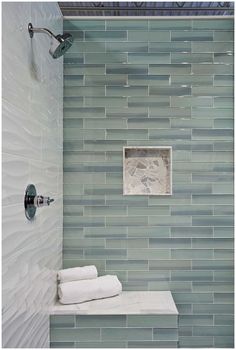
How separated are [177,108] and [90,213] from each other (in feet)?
2.87

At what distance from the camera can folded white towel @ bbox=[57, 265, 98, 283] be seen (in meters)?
2.19

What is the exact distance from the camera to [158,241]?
2361 millimetres

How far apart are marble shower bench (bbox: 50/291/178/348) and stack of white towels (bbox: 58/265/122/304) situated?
0.34 feet

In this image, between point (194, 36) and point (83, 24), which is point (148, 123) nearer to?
point (194, 36)

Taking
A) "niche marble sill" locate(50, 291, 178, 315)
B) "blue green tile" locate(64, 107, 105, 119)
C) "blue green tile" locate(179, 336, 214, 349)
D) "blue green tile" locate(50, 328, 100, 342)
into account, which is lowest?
"blue green tile" locate(179, 336, 214, 349)

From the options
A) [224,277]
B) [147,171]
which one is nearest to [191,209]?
[147,171]

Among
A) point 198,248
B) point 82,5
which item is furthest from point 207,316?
point 82,5

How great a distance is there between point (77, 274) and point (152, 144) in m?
0.93

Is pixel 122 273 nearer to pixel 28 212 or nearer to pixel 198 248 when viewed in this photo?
pixel 198 248

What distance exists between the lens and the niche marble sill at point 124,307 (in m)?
2.00

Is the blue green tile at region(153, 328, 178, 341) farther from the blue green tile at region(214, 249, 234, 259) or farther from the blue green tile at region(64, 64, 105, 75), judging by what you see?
the blue green tile at region(64, 64, 105, 75)

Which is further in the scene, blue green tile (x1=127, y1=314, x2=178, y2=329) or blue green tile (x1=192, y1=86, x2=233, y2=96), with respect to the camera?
blue green tile (x1=192, y1=86, x2=233, y2=96)

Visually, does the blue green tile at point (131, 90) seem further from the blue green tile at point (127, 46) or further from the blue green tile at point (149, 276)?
the blue green tile at point (149, 276)

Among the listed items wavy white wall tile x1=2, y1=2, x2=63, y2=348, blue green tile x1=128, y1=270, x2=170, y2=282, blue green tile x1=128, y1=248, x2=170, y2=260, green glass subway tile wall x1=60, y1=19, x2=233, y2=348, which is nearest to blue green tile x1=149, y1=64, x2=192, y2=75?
green glass subway tile wall x1=60, y1=19, x2=233, y2=348
